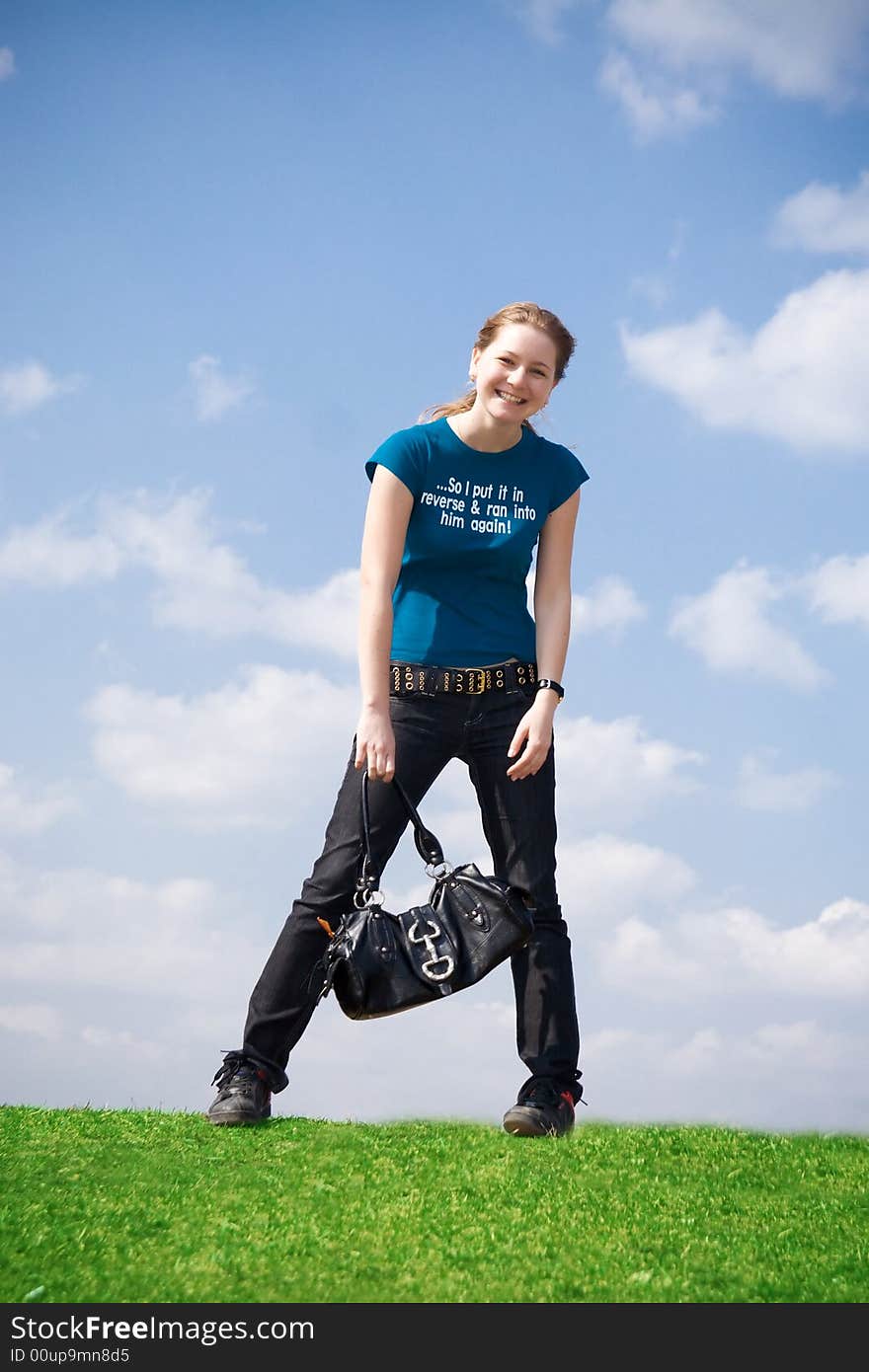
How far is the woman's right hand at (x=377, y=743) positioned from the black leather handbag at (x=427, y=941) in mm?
146

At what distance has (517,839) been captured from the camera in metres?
5.53

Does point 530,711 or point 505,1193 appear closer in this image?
point 505,1193

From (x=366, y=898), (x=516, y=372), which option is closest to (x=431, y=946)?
(x=366, y=898)

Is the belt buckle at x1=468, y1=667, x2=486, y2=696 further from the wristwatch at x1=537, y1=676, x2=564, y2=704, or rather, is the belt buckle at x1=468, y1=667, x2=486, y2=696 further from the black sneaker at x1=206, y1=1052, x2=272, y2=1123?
the black sneaker at x1=206, y1=1052, x2=272, y2=1123

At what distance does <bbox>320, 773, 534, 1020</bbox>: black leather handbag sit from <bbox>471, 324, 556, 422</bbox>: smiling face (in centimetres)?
172

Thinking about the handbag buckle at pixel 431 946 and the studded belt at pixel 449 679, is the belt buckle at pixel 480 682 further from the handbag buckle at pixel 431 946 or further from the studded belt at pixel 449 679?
the handbag buckle at pixel 431 946

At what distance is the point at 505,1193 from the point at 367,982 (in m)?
0.93

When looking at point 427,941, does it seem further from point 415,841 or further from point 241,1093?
point 241,1093

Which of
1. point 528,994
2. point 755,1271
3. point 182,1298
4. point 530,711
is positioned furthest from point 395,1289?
point 530,711

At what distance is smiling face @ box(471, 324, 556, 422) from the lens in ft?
17.7

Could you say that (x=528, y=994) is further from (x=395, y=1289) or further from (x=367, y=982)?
(x=395, y=1289)
